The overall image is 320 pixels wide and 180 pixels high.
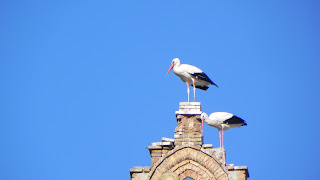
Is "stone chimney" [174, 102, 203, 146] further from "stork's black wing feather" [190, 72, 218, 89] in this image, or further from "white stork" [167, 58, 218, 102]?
"stork's black wing feather" [190, 72, 218, 89]

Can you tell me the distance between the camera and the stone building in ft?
99.1

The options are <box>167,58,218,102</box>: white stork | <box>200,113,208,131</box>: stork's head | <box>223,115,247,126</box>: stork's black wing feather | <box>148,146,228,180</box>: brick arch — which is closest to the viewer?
<box>148,146,228,180</box>: brick arch

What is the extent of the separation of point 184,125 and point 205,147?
59.9 inches

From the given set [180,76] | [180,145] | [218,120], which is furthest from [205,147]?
[180,76]

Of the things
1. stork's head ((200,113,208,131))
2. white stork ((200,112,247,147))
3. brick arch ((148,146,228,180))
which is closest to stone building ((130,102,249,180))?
brick arch ((148,146,228,180))

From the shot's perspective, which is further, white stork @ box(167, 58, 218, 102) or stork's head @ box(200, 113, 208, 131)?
white stork @ box(167, 58, 218, 102)

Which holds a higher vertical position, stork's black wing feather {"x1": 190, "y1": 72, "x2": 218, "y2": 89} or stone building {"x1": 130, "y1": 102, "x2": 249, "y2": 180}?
stork's black wing feather {"x1": 190, "y1": 72, "x2": 218, "y2": 89}

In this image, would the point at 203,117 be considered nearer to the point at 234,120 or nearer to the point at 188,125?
the point at 188,125

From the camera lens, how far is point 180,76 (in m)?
35.5

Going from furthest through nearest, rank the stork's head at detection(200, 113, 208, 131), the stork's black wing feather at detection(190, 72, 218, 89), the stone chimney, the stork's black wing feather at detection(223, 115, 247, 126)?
the stork's black wing feather at detection(190, 72, 218, 89) → the stork's black wing feather at detection(223, 115, 247, 126) → the stork's head at detection(200, 113, 208, 131) → the stone chimney

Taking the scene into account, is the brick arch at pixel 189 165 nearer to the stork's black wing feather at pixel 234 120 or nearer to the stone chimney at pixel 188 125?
the stone chimney at pixel 188 125

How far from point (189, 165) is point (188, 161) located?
163mm

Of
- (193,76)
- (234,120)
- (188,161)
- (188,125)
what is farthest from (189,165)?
(193,76)

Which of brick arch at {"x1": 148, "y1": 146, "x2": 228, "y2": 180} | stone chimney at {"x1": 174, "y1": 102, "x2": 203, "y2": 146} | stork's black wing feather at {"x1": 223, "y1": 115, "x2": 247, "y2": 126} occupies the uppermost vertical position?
stork's black wing feather at {"x1": 223, "y1": 115, "x2": 247, "y2": 126}
